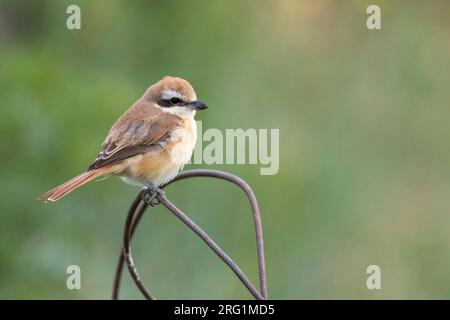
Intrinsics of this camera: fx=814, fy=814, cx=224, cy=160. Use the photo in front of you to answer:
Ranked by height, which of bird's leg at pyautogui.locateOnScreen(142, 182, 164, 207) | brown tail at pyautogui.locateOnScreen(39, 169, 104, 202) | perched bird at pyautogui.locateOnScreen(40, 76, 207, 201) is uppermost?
perched bird at pyautogui.locateOnScreen(40, 76, 207, 201)

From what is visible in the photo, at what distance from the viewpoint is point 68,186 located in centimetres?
357

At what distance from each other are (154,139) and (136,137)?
0.10 m

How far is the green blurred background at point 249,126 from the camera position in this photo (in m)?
4.57

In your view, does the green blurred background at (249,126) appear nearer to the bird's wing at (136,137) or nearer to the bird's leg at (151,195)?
the bird's wing at (136,137)

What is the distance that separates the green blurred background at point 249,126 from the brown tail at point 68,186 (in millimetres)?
836

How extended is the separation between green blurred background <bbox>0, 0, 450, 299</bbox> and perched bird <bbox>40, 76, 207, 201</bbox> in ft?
2.34

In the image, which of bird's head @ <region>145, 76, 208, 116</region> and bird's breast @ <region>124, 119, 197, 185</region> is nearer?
bird's breast @ <region>124, 119, 197, 185</region>

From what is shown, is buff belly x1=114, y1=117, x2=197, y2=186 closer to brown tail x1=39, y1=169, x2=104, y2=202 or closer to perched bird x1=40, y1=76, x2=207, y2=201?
perched bird x1=40, y1=76, x2=207, y2=201

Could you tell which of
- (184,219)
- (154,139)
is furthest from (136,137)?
(184,219)

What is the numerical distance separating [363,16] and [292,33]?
545 mm

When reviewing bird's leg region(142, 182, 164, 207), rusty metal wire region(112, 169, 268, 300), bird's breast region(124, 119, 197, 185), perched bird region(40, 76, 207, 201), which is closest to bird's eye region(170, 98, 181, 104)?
perched bird region(40, 76, 207, 201)

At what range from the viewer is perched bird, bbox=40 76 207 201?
12.9ft

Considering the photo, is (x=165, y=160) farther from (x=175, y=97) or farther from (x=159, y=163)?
(x=175, y=97)
